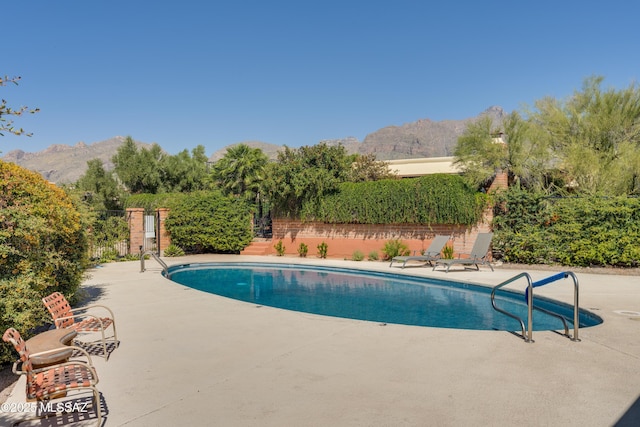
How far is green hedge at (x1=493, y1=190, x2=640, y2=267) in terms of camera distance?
43.0 feet

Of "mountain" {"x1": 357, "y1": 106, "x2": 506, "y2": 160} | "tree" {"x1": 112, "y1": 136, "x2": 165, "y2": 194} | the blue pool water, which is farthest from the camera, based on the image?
"mountain" {"x1": 357, "y1": 106, "x2": 506, "y2": 160}

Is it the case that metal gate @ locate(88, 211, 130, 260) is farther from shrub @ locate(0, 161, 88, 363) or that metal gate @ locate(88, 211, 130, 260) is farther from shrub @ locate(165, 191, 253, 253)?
shrub @ locate(0, 161, 88, 363)

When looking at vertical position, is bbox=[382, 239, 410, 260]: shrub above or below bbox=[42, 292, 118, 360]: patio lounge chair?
below

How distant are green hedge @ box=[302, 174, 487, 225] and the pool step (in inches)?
94.9

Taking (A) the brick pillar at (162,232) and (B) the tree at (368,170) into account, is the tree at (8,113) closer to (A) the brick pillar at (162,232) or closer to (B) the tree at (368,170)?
(A) the brick pillar at (162,232)

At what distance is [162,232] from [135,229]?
131 cm

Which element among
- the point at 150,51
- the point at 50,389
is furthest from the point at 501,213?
the point at 150,51

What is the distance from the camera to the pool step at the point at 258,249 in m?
20.4

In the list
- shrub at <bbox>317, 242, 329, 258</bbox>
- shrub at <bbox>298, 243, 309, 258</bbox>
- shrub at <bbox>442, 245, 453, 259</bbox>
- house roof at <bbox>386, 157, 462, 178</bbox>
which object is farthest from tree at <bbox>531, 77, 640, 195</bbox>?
shrub at <bbox>298, 243, 309, 258</bbox>

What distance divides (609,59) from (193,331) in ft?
68.9

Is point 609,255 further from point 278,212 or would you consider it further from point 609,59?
point 278,212

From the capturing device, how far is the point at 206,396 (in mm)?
4035

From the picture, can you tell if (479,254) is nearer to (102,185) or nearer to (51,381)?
(51,381)

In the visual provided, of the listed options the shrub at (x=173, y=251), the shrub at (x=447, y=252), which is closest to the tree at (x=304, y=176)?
the shrub at (x=173, y=251)
